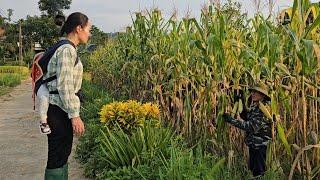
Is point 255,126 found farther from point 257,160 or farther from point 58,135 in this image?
point 58,135

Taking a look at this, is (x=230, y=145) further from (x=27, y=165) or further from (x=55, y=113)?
(x=27, y=165)

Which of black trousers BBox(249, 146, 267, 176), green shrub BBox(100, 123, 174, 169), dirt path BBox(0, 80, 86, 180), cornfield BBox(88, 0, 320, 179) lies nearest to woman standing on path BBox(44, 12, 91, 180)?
green shrub BBox(100, 123, 174, 169)

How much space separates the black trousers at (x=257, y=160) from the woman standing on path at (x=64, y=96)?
1.78 metres

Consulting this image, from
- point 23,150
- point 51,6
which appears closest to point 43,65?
point 23,150

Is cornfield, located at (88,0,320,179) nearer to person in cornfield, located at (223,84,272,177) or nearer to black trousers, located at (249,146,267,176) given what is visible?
person in cornfield, located at (223,84,272,177)

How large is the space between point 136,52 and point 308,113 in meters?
4.31

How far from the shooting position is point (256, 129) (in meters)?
4.47

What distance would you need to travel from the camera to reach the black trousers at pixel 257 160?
4.57 meters

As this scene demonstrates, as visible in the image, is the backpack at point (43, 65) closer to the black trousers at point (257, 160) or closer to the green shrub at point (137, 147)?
the green shrub at point (137, 147)

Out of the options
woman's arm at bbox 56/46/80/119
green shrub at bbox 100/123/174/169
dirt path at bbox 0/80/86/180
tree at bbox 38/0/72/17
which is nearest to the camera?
woman's arm at bbox 56/46/80/119

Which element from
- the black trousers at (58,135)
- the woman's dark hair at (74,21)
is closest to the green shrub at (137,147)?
the black trousers at (58,135)

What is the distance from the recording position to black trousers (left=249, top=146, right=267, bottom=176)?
4.57 m

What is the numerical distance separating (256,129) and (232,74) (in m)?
0.76

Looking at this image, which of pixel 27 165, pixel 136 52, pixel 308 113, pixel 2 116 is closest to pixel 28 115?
pixel 2 116
